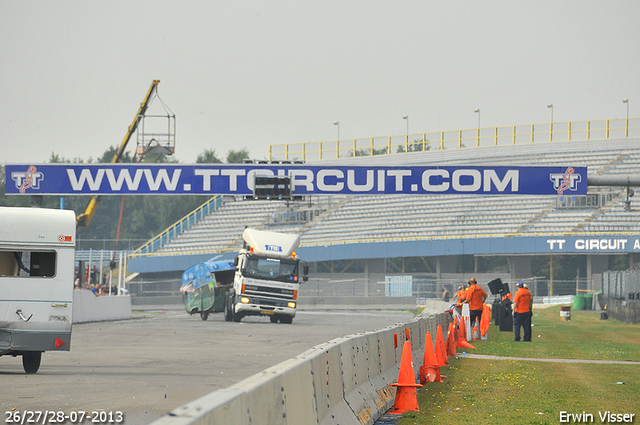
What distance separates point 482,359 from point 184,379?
7132 millimetres

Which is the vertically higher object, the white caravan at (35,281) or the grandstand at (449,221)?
the grandstand at (449,221)

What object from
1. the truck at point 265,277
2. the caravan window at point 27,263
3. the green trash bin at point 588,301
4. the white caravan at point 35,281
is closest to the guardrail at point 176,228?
the green trash bin at point 588,301

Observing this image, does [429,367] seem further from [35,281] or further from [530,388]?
[35,281]

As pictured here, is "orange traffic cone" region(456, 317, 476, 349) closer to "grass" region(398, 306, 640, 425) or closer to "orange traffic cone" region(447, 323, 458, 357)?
"grass" region(398, 306, 640, 425)

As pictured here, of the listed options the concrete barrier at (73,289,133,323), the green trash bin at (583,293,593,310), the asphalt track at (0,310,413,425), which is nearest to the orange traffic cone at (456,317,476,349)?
the asphalt track at (0,310,413,425)

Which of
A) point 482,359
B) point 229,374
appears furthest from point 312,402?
point 482,359

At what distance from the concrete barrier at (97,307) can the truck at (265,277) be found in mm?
5610

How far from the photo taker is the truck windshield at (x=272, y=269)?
1330 inches

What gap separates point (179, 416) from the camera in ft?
12.8

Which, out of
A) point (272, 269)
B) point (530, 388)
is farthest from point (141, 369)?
point (272, 269)

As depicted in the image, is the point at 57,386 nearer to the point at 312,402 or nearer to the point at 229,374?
the point at 229,374

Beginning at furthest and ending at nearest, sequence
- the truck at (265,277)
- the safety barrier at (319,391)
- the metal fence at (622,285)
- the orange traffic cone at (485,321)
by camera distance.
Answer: the metal fence at (622,285)
the truck at (265,277)
the orange traffic cone at (485,321)
the safety barrier at (319,391)

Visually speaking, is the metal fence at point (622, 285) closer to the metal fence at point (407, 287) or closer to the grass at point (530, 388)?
the metal fence at point (407, 287)

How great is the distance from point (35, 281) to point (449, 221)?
47.9 metres
